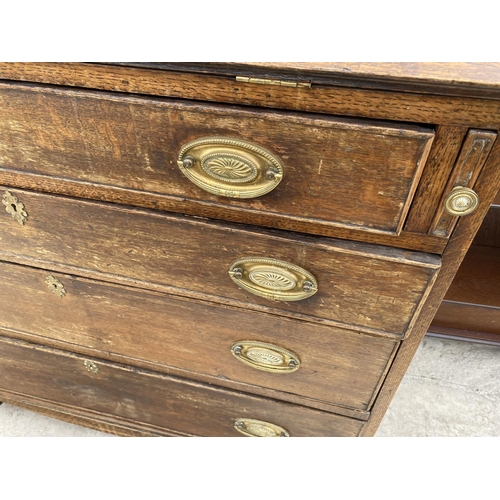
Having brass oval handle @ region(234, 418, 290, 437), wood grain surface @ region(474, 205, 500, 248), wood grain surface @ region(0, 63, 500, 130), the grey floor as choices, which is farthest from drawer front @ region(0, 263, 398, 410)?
wood grain surface @ region(474, 205, 500, 248)

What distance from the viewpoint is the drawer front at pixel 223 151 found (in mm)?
472

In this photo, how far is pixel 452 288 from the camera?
134cm

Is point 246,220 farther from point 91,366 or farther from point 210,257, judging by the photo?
point 91,366

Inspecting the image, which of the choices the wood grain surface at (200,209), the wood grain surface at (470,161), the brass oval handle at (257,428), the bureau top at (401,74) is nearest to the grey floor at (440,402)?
the brass oval handle at (257,428)

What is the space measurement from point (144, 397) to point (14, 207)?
516 millimetres

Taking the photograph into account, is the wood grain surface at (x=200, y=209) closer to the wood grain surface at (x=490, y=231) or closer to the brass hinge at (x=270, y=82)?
the brass hinge at (x=270, y=82)

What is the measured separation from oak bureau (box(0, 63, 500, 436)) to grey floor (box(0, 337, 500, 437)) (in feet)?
1.57

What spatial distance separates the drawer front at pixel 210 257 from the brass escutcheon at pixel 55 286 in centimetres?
4

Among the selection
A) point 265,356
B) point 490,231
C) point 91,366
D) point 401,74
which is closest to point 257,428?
point 265,356

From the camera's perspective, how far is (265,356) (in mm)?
763

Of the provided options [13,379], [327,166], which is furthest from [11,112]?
[13,379]
